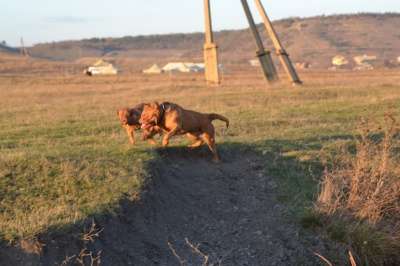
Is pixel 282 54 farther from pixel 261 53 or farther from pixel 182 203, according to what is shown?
pixel 182 203

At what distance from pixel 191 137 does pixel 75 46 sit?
152636 millimetres

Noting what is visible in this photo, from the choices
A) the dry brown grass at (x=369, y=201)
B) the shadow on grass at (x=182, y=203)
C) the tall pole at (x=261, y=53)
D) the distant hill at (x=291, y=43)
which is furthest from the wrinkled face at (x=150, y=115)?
the distant hill at (x=291, y=43)

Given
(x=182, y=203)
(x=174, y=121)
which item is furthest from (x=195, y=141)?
(x=182, y=203)

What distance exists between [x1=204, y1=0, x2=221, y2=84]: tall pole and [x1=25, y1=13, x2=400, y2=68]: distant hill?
232ft

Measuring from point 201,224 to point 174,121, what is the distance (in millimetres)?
2046

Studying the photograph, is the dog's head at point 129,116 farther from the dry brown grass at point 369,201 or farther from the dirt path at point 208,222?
the dry brown grass at point 369,201

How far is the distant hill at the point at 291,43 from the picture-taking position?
11900 cm

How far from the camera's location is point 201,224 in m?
9.20

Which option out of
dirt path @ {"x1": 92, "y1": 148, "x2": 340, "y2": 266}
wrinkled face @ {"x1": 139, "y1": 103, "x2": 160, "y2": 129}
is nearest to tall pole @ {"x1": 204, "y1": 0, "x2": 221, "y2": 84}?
dirt path @ {"x1": 92, "y1": 148, "x2": 340, "y2": 266}

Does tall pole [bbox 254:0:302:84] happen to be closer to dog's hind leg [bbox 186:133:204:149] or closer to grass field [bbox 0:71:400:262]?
grass field [bbox 0:71:400:262]

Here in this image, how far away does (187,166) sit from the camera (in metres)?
11.1

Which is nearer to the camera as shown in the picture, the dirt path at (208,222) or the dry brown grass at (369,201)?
the dirt path at (208,222)

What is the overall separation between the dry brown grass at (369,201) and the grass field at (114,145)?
1.62 feet

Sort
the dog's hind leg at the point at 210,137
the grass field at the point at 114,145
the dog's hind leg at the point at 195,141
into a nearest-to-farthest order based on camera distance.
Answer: the grass field at the point at 114,145, the dog's hind leg at the point at 210,137, the dog's hind leg at the point at 195,141
